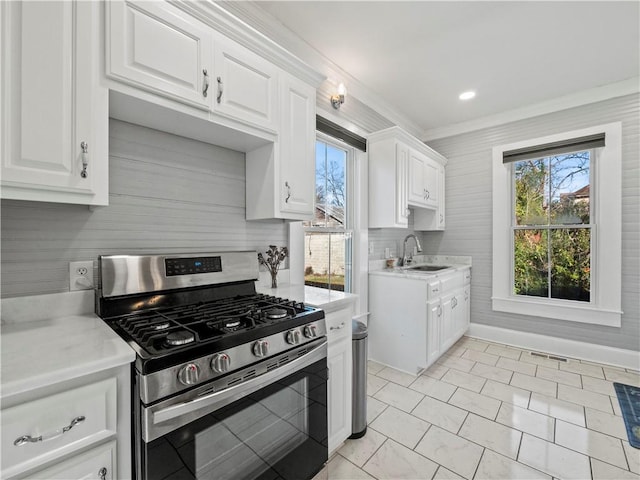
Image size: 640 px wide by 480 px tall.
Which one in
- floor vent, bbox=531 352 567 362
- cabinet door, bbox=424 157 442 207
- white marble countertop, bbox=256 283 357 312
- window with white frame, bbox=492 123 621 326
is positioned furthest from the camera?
cabinet door, bbox=424 157 442 207

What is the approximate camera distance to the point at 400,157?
3186 mm

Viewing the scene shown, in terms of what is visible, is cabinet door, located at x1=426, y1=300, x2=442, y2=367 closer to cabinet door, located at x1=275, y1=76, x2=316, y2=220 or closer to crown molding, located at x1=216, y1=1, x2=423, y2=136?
cabinet door, located at x1=275, y1=76, x2=316, y2=220

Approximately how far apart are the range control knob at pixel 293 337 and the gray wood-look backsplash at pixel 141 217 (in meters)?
0.84

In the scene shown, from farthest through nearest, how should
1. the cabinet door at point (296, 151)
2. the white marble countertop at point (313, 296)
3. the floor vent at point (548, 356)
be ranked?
the floor vent at point (548, 356) < the cabinet door at point (296, 151) < the white marble countertop at point (313, 296)

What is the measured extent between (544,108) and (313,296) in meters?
3.70

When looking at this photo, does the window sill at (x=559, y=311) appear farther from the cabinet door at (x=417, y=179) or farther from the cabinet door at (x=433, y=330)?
the cabinet door at (x=417, y=179)

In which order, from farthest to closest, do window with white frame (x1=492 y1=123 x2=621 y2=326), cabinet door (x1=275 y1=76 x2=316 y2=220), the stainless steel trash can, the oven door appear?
1. window with white frame (x1=492 y1=123 x2=621 y2=326)
2. the stainless steel trash can
3. cabinet door (x1=275 y1=76 x2=316 y2=220)
4. the oven door

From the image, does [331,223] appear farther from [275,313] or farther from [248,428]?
[248,428]

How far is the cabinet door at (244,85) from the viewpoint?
1512 mm

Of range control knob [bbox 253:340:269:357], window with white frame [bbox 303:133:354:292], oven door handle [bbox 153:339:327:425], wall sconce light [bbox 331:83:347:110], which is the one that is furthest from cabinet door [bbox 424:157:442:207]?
range control knob [bbox 253:340:269:357]

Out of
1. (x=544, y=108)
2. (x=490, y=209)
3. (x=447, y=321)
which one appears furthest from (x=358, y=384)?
(x=544, y=108)

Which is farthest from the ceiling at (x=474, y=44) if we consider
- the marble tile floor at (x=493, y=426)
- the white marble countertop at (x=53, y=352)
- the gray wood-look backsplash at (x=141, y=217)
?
the marble tile floor at (x=493, y=426)

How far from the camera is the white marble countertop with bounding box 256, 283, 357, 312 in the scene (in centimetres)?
170

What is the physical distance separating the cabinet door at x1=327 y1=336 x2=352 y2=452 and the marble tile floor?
162 mm
